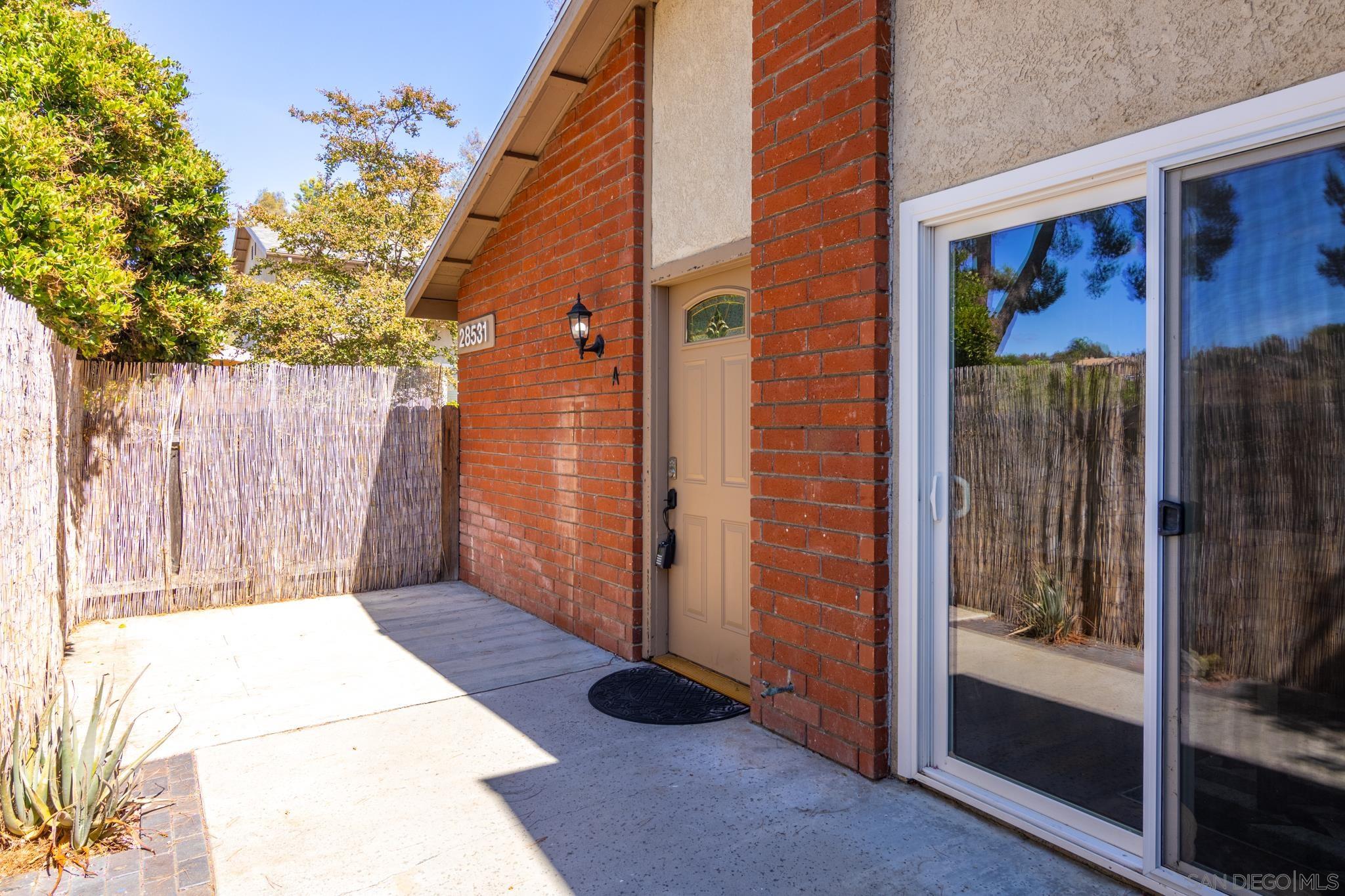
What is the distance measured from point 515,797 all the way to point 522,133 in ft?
15.5

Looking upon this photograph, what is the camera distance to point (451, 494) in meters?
8.31

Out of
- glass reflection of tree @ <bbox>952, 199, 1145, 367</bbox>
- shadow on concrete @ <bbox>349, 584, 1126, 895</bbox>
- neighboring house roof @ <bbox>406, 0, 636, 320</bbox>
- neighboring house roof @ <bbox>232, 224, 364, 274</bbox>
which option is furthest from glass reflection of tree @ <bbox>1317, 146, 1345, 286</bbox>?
neighboring house roof @ <bbox>232, 224, 364, 274</bbox>

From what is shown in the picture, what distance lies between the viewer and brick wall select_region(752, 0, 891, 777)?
3322mm

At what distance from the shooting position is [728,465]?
467cm

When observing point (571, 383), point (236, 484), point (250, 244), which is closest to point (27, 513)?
point (571, 383)

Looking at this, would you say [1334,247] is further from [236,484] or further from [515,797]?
[236,484]

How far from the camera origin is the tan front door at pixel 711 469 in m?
4.58

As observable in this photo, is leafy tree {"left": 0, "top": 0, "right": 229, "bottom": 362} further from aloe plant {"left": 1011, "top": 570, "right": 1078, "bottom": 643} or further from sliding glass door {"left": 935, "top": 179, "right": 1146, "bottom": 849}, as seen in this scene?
aloe plant {"left": 1011, "top": 570, "right": 1078, "bottom": 643}

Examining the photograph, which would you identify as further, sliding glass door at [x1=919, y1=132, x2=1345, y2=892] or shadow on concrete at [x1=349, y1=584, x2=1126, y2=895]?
shadow on concrete at [x1=349, y1=584, x2=1126, y2=895]

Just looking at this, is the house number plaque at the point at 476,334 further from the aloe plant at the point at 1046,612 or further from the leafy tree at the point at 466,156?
the leafy tree at the point at 466,156

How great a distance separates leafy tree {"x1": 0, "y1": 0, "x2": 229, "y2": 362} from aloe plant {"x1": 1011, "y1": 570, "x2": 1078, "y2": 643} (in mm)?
5464

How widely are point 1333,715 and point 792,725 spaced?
2.15m

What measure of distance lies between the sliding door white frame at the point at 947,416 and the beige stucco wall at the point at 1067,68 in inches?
2.6

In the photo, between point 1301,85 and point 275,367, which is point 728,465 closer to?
point 1301,85
